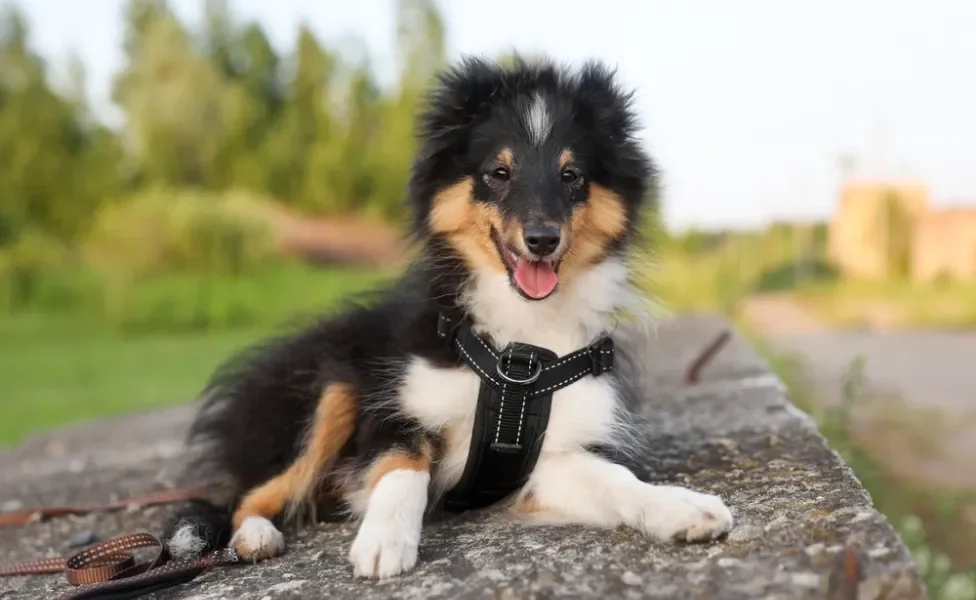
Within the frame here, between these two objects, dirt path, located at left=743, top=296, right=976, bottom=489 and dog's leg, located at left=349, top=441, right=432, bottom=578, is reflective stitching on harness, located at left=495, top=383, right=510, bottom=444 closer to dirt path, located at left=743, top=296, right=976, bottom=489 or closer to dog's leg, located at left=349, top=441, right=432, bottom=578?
dog's leg, located at left=349, top=441, right=432, bottom=578

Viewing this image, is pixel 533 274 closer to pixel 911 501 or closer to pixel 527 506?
pixel 527 506

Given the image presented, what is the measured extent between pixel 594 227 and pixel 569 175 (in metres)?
0.21

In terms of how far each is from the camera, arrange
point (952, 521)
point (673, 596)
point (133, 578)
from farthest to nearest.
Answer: point (952, 521) < point (133, 578) < point (673, 596)

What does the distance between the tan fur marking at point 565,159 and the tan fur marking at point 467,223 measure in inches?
11.2

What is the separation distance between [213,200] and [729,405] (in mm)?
13574

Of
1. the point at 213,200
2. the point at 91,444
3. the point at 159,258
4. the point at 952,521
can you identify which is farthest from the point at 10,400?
the point at 952,521

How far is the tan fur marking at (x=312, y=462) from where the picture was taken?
2.95 metres

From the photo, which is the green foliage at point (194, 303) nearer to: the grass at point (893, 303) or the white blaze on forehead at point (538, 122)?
the grass at point (893, 303)

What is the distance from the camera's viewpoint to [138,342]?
13391mm

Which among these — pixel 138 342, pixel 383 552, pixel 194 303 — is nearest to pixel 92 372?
pixel 138 342

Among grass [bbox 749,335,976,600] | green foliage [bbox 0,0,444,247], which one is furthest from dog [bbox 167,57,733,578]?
green foliage [bbox 0,0,444,247]

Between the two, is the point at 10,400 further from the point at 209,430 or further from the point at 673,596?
the point at 673,596

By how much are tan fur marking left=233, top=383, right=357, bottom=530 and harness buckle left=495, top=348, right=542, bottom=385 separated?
0.65m

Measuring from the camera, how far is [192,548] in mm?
2682
